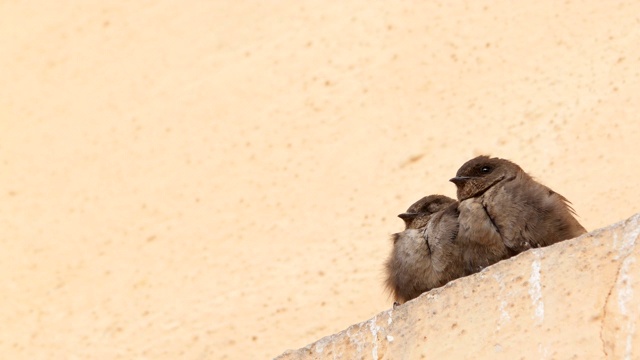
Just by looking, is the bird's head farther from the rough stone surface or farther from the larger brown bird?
the rough stone surface

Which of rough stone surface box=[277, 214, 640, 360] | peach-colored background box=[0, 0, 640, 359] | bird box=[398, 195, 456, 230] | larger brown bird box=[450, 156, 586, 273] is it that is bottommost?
rough stone surface box=[277, 214, 640, 360]

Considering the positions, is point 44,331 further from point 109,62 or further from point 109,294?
point 109,62

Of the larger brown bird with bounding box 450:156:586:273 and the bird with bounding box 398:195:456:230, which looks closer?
the larger brown bird with bounding box 450:156:586:273

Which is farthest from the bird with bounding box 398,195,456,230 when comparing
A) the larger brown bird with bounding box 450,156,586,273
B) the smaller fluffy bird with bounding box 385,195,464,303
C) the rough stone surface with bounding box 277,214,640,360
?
the rough stone surface with bounding box 277,214,640,360

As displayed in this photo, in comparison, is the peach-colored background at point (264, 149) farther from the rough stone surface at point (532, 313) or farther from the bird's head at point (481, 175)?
the rough stone surface at point (532, 313)

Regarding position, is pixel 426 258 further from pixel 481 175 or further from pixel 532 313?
pixel 532 313
